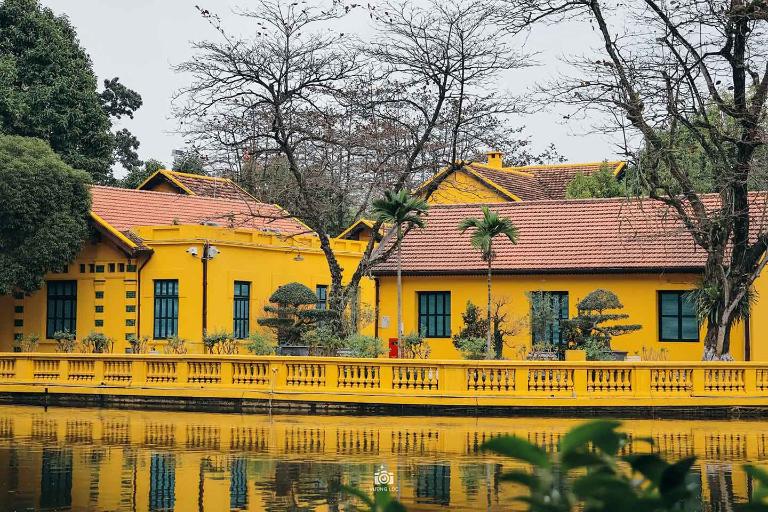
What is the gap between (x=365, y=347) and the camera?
28.8m

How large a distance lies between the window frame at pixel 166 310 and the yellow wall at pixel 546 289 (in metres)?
5.08

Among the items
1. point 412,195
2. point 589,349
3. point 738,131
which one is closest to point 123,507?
point 589,349

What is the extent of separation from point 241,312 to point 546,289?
8.01m

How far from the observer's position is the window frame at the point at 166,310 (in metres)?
33.7

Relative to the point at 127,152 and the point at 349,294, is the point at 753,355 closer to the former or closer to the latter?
the point at 349,294

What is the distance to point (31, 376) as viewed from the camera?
2856 centimetres

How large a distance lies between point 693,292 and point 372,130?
9.42m

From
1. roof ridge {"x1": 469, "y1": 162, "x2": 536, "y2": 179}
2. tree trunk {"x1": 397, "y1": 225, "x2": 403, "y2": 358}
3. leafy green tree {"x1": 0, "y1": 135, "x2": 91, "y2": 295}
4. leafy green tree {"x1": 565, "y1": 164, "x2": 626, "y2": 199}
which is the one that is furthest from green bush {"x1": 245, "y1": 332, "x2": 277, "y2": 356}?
leafy green tree {"x1": 565, "y1": 164, "x2": 626, "y2": 199}

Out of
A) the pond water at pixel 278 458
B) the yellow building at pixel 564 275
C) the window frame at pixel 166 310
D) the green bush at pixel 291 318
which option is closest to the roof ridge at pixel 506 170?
the yellow building at pixel 564 275

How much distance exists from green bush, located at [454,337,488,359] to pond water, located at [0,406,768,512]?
385 centimetres

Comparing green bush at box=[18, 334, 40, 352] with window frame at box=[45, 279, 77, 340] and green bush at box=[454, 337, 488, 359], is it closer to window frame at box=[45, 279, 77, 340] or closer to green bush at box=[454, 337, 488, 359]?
window frame at box=[45, 279, 77, 340]

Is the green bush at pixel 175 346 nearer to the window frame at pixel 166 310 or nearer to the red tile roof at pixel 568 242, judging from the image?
the window frame at pixel 166 310

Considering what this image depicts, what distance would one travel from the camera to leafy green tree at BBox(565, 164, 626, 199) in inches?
1774

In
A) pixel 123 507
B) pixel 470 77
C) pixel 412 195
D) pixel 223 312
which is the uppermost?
pixel 470 77
